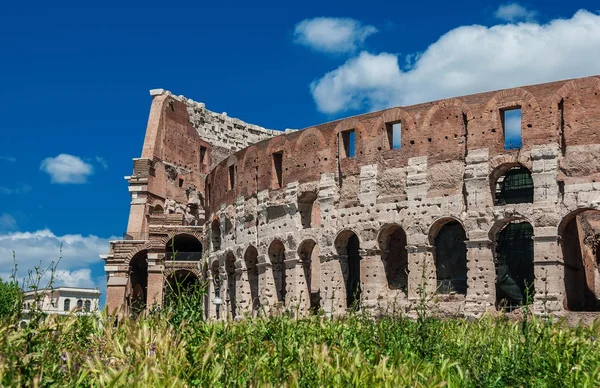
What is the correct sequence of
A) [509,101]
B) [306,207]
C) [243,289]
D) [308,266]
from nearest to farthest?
[509,101]
[308,266]
[306,207]
[243,289]

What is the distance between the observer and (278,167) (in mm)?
29344

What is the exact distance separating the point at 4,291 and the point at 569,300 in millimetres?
34618

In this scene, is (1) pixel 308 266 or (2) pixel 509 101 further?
(1) pixel 308 266

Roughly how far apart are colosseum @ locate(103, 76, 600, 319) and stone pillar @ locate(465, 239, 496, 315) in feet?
0.10

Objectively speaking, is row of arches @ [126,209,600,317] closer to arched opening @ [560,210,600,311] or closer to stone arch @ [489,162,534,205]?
arched opening @ [560,210,600,311]

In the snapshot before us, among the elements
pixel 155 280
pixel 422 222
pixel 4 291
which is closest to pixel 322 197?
pixel 422 222

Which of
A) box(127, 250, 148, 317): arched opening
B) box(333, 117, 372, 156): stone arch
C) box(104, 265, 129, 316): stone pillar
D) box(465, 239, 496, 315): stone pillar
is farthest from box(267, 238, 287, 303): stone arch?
box(127, 250, 148, 317): arched opening

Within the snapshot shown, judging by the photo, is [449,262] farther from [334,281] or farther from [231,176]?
[231,176]

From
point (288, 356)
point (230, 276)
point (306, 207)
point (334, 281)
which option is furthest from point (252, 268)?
point (288, 356)

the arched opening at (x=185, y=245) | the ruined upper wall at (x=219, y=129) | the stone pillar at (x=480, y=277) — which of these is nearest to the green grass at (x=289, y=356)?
the stone pillar at (x=480, y=277)

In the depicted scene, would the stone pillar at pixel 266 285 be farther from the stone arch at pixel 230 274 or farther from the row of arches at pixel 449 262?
the stone arch at pixel 230 274

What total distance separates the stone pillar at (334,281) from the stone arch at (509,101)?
6693 millimetres

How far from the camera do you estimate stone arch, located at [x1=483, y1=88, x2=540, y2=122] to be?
22.3 meters

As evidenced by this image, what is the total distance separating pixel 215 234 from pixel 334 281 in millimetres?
9669
